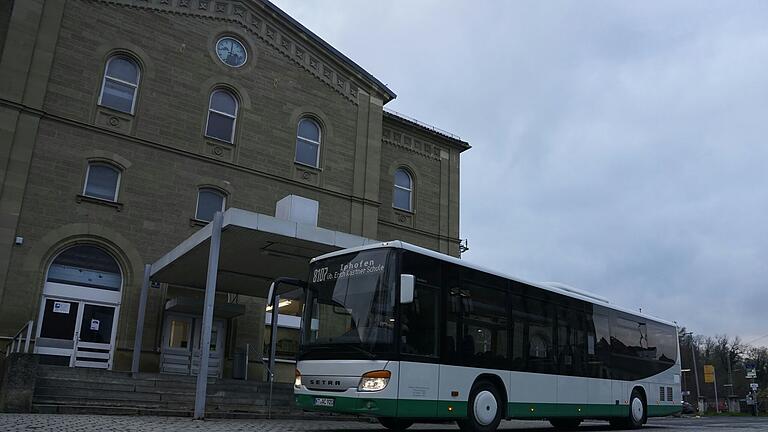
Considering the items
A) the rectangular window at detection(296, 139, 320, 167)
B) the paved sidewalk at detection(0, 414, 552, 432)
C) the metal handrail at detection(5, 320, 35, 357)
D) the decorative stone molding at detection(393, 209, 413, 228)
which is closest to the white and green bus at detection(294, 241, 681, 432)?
the paved sidewalk at detection(0, 414, 552, 432)

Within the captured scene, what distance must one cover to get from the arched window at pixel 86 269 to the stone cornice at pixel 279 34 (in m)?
8.40

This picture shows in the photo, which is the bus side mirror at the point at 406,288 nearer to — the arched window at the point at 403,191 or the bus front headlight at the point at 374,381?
the bus front headlight at the point at 374,381

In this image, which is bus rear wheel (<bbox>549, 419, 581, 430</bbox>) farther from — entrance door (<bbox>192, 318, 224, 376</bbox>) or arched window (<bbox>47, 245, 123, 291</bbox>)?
arched window (<bbox>47, 245, 123, 291</bbox>)

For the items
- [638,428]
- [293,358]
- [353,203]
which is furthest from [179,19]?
[638,428]

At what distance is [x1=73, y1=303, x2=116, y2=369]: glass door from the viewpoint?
707 inches

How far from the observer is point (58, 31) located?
1917cm

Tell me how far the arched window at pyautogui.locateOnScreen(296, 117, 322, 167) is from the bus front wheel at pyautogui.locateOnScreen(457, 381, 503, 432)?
14.7 m

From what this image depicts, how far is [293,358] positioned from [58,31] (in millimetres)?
13225

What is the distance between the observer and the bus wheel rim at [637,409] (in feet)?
50.6

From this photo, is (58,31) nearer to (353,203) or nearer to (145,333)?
(145,333)

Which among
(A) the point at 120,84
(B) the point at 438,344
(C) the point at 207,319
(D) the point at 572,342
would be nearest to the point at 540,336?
(D) the point at 572,342

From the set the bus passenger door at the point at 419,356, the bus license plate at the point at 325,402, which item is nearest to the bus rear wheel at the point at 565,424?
the bus passenger door at the point at 419,356

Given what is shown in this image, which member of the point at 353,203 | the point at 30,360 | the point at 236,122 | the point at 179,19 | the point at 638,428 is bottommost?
the point at 638,428

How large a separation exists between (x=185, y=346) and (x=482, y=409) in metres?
12.3
